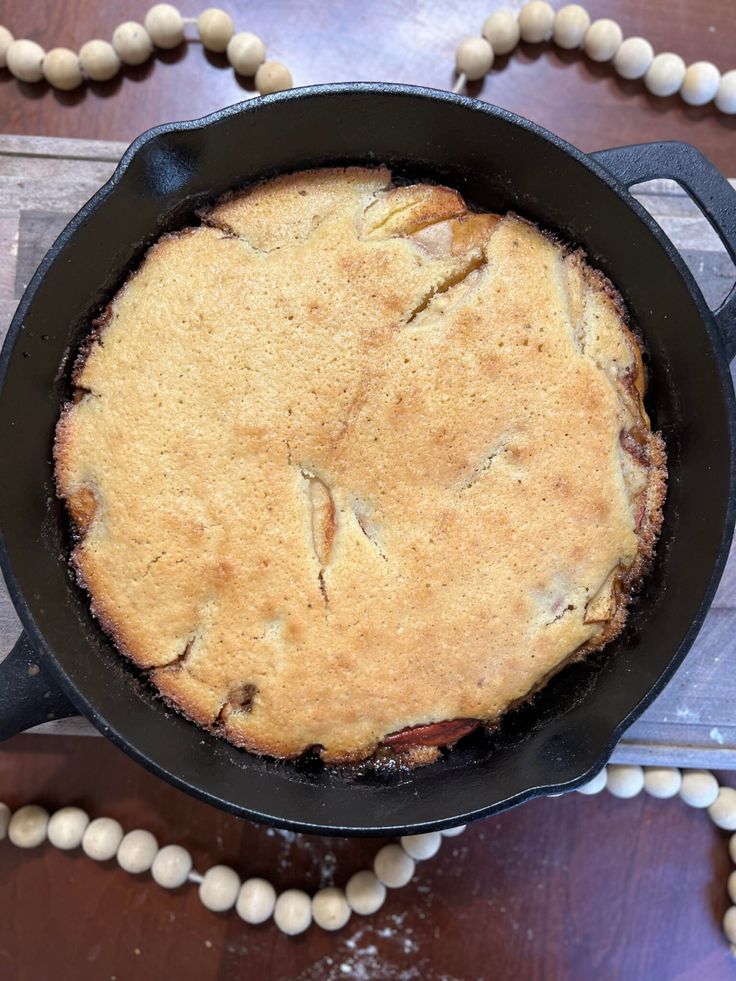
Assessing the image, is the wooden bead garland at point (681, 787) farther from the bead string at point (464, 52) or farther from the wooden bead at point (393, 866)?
the bead string at point (464, 52)

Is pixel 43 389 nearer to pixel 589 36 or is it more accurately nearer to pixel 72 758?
pixel 72 758

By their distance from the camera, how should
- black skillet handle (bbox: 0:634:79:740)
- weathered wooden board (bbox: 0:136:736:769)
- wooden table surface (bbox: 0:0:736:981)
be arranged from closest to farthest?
black skillet handle (bbox: 0:634:79:740) → weathered wooden board (bbox: 0:136:736:769) → wooden table surface (bbox: 0:0:736:981)

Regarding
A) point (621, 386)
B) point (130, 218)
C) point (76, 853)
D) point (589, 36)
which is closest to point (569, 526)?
point (621, 386)

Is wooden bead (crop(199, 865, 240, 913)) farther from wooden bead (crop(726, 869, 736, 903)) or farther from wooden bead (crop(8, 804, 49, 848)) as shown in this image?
wooden bead (crop(726, 869, 736, 903))

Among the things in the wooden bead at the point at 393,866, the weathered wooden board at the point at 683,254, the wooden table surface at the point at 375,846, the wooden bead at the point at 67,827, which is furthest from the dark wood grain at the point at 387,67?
the wooden bead at the point at 393,866

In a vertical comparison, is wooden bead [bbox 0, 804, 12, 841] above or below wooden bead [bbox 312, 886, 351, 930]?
below

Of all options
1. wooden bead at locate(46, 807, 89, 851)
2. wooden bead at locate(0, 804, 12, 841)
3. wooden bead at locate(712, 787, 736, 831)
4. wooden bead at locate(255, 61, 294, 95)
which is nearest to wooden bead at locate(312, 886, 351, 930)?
wooden bead at locate(46, 807, 89, 851)
